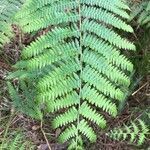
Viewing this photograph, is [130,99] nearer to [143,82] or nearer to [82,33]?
[143,82]

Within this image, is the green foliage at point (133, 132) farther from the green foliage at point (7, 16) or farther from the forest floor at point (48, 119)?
the green foliage at point (7, 16)

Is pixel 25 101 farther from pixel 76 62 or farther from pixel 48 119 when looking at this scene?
pixel 76 62

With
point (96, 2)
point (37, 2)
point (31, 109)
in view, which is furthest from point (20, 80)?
point (96, 2)

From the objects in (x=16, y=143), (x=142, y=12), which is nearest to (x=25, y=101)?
(x=16, y=143)

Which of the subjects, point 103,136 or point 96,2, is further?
point 103,136

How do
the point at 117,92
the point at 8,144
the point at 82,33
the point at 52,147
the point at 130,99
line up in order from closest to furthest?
the point at 117,92 < the point at 82,33 < the point at 8,144 < the point at 52,147 < the point at 130,99

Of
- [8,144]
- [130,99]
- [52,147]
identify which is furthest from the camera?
[130,99]

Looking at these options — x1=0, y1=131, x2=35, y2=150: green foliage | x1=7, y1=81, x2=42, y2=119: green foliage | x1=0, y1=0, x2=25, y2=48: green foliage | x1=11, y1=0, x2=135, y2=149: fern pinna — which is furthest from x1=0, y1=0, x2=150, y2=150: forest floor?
x1=11, y1=0, x2=135, y2=149: fern pinna
